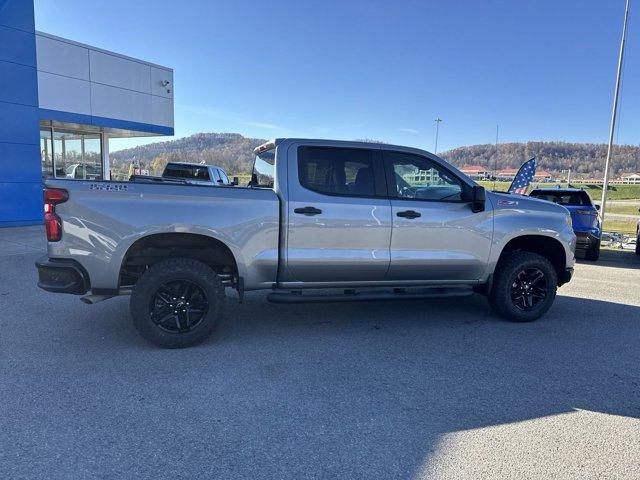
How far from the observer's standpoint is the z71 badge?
4227mm

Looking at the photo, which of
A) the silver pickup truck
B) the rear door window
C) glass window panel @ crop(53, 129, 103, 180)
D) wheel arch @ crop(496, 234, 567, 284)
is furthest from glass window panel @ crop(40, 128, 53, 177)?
wheel arch @ crop(496, 234, 567, 284)

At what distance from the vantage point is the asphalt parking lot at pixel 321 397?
111 inches

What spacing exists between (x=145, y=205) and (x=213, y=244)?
75 centimetres

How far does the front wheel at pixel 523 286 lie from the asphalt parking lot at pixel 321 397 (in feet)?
0.59

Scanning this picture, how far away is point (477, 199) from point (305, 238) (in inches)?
76.6

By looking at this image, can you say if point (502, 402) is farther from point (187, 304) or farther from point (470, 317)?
point (187, 304)

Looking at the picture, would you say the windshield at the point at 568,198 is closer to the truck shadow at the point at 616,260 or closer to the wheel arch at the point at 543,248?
the truck shadow at the point at 616,260

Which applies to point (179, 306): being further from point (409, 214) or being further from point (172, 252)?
point (409, 214)

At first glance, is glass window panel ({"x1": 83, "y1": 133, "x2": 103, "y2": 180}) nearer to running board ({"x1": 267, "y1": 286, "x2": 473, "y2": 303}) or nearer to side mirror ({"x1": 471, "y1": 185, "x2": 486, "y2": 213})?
running board ({"x1": 267, "y1": 286, "x2": 473, "y2": 303})

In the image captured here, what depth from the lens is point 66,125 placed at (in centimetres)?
1658

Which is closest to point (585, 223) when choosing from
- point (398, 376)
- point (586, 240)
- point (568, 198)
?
point (586, 240)

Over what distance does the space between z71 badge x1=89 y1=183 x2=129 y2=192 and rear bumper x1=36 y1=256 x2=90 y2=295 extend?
693 millimetres

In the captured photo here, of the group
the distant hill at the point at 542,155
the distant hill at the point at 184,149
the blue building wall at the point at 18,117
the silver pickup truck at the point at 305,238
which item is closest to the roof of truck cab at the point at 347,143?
the silver pickup truck at the point at 305,238

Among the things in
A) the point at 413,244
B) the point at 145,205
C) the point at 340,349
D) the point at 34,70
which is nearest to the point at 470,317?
the point at 413,244
